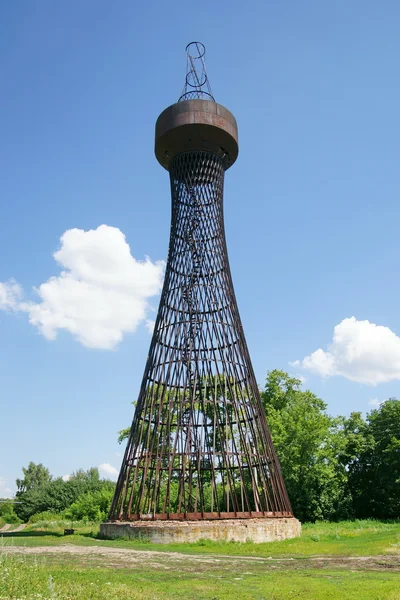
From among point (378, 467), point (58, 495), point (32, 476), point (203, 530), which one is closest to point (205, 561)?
point (203, 530)

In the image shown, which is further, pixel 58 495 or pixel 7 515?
pixel 7 515

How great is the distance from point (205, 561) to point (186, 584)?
338 cm

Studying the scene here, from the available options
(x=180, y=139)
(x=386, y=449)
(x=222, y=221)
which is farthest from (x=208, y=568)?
(x=386, y=449)

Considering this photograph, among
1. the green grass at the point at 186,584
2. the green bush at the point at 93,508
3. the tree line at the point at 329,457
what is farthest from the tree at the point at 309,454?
the green grass at the point at 186,584

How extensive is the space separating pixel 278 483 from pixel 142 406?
5.46 m

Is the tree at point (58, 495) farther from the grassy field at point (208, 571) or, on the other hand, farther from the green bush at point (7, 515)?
the grassy field at point (208, 571)

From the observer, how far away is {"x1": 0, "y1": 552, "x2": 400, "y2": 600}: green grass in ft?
19.6

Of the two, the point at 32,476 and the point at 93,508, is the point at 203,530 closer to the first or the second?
the point at 93,508

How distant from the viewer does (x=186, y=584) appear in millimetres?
7461

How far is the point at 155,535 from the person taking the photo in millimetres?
14734

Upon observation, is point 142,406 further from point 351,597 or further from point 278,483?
point 351,597

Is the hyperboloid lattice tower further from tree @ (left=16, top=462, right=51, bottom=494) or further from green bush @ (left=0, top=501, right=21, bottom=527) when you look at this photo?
tree @ (left=16, top=462, right=51, bottom=494)

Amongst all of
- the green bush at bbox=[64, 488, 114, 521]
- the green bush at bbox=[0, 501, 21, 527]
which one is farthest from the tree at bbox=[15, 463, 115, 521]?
the green bush at bbox=[64, 488, 114, 521]

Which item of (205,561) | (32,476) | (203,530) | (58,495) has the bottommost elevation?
(205,561)
